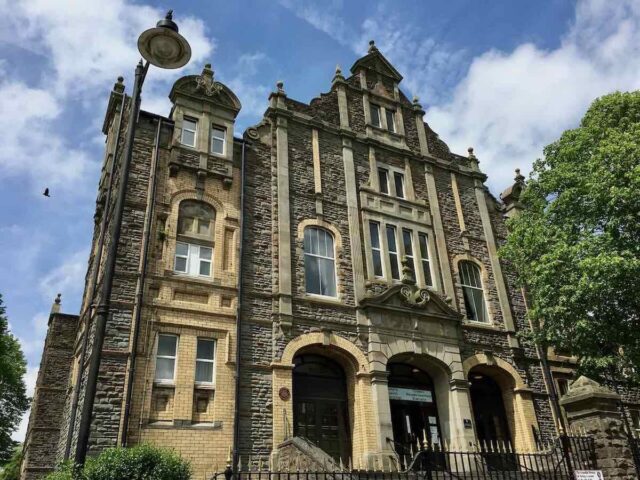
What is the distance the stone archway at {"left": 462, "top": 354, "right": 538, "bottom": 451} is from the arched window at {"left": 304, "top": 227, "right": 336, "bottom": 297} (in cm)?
592

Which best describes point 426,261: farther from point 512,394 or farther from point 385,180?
point 512,394

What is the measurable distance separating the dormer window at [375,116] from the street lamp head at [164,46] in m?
15.1

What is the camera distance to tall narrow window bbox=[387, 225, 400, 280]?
20328mm

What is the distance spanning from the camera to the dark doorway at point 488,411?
1966cm

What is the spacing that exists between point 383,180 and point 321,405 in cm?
1011

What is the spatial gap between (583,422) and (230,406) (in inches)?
351

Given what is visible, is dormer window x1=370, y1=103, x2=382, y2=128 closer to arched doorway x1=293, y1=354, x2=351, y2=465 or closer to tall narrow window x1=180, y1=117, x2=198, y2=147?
tall narrow window x1=180, y1=117, x2=198, y2=147

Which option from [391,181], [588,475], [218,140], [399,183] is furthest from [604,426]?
[218,140]

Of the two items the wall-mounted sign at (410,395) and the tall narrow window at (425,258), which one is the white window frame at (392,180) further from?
the wall-mounted sign at (410,395)

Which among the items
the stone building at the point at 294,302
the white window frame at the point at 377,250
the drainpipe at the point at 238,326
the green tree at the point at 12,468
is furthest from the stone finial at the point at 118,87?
the green tree at the point at 12,468

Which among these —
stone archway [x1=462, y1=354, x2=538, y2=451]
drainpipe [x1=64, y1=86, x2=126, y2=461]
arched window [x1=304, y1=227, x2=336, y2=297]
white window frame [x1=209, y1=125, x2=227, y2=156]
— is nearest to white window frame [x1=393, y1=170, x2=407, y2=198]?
arched window [x1=304, y1=227, x2=336, y2=297]

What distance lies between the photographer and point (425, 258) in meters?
21.4

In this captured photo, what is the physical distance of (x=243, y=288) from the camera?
55.0 feet

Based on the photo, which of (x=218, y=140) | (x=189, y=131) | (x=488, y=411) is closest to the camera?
(x=189, y=131)
